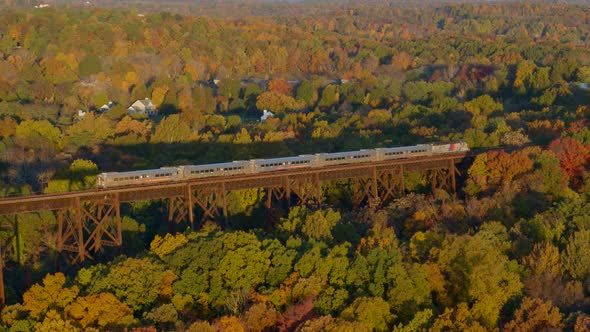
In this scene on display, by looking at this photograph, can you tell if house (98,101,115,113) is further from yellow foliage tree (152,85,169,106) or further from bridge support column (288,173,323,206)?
bridge support column (288,173,323,206)

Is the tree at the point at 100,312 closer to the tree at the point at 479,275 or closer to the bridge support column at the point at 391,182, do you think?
the tree at the point at 479,275

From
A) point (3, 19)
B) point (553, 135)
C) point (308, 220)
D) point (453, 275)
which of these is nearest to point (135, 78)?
point (3, 19)

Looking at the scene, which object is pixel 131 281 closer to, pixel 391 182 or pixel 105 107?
pixel 391 182

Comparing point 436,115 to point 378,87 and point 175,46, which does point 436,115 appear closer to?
point 378,87

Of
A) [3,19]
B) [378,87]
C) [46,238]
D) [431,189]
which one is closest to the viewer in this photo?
[46,238]

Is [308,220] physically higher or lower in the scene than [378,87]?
higher

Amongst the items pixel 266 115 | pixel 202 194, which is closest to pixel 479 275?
pixel 202 194

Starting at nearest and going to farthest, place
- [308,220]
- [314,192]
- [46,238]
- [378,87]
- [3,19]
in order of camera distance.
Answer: [308,220]
[46,238]
[314,192]
[378,87]
[3,19]

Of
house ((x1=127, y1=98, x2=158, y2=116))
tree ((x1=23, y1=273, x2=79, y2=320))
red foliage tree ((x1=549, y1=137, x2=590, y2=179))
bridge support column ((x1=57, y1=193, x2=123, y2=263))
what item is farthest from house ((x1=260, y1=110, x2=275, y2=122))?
tree ((x1=23, y1=273, x2=79, y2=320))
